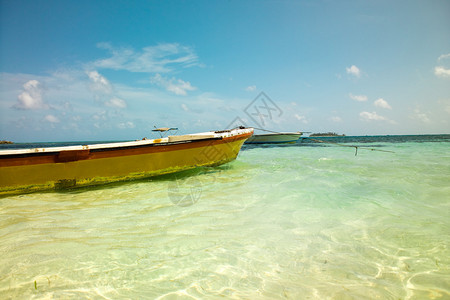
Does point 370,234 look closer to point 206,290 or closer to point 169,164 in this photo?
point 206,290

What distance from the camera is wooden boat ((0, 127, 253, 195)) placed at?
16.9 feet

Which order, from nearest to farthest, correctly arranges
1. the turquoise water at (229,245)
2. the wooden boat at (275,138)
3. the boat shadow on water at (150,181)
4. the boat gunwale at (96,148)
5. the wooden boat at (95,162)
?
the turquoise water at (229,245)
the boat gunwale at (96,148)
the wooden boat at (95,162)
the boat shadow on water at (150,181)
the wooden boat at (275,138)

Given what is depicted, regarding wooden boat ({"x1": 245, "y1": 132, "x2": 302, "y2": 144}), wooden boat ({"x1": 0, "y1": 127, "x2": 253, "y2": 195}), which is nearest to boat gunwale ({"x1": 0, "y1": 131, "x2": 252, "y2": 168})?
wooden boat ({"x1": 0, "y1": 127, "x2": 253, "y2": 195})

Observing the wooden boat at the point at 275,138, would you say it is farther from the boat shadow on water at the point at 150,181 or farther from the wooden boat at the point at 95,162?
the wooden boat at the point at 95,162

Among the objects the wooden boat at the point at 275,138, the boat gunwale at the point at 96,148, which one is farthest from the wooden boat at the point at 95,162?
the wooden boat at the point at 275,138

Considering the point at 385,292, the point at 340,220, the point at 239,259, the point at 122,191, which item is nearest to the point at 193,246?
the point at 239,259

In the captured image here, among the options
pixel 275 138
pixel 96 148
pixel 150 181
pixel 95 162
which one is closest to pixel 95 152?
pixel 96 148

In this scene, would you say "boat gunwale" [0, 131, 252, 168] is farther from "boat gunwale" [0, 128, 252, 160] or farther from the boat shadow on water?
the boat shadow on water

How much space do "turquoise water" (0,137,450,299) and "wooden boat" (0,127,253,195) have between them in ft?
1.72

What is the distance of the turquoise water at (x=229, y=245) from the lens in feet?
6.18

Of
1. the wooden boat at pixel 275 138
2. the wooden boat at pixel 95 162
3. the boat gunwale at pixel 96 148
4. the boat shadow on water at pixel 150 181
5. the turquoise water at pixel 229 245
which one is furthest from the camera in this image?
the wooden boat at pixel 275 138

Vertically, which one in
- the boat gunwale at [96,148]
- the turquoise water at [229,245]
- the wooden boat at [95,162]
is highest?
the boat gunwale at [96,148]

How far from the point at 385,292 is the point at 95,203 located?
189 inches

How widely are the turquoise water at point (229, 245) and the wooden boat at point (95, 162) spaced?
0.52 m
